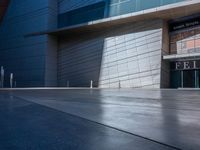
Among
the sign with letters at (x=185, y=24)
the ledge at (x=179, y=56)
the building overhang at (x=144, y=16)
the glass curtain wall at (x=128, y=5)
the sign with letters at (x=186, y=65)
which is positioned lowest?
the sign with letters at (x=186, y=65)

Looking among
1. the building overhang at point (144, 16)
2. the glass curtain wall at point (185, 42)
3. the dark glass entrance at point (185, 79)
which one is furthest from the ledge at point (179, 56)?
the building overhang at point (144, 16)

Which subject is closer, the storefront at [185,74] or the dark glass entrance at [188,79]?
the storefront at [185,74]

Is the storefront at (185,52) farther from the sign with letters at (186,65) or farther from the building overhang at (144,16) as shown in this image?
the building overhang at (144,16)

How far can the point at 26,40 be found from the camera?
3972cm

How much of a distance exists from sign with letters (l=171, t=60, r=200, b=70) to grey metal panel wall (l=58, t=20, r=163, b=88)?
111 inches

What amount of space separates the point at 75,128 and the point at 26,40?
128ft

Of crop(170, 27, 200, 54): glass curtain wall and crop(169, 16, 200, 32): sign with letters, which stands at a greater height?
crop(169, 16, 200, 32): sign with letters

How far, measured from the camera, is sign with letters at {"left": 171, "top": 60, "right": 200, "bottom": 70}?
27.1 metres

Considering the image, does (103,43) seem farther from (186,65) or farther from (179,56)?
(186,65)

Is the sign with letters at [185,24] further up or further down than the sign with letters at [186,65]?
further up

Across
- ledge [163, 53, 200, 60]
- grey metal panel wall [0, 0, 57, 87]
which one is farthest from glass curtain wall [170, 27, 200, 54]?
grey metal panel wall [0, 0, 57, 87]

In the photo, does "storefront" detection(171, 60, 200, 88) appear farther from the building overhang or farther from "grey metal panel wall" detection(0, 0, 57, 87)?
"grey metal panel wall" detection(0, 0, 57, 87)

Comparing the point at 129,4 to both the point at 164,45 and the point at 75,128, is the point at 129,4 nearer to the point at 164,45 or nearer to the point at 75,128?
the point at 164,45

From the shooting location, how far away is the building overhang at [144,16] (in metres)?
25.2
